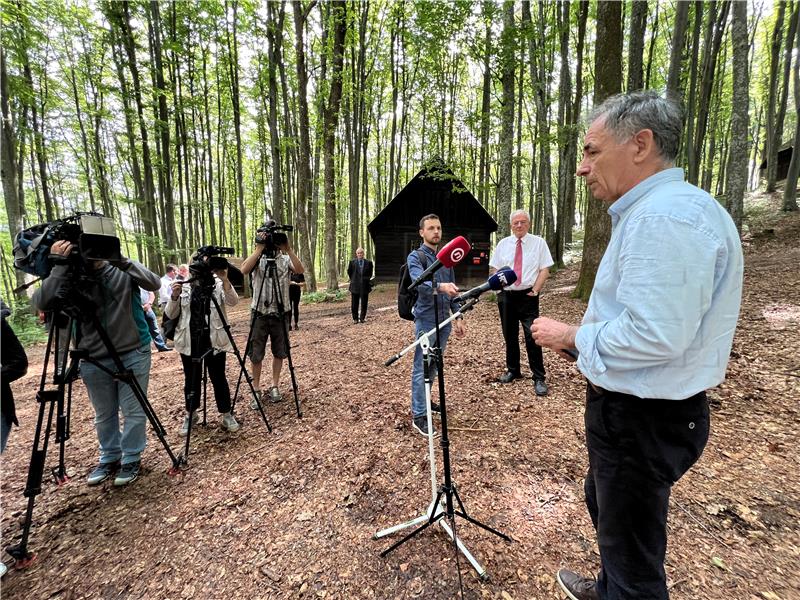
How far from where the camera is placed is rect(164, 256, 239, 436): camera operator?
13.1 feet

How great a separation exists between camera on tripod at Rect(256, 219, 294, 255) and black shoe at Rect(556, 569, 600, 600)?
4109 mm

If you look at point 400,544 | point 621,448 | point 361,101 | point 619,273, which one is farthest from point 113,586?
point 361,101

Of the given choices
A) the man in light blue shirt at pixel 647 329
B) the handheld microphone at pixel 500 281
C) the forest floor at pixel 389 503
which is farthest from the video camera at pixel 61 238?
the man in light blue shirt at pixel 647 329

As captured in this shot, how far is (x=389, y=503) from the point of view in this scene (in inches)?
120

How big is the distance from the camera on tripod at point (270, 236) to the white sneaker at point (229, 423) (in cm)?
222

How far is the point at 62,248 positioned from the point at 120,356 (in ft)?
3.65

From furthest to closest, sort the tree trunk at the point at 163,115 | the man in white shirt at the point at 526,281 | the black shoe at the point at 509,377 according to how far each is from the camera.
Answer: the tree trunk at the point at 163,115 < the black shoe at the point at 509,377 < the man in white shirt at the point at 526,281

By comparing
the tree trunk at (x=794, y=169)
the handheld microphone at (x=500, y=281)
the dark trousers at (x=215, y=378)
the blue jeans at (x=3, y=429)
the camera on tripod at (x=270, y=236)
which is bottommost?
the dark trousers at (x=215, y=378)

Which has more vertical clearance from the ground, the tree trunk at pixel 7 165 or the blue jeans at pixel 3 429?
the tree trunk at pixel 7 165

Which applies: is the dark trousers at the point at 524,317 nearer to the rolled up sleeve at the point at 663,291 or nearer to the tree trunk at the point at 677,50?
the rolled up sleeve at the point at 663,291

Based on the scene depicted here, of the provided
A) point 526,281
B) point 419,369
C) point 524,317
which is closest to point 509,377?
point 524,317

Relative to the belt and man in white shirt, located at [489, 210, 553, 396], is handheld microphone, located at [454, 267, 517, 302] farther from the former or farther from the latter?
man in white shirt, located at [489, 210, 553, 396]

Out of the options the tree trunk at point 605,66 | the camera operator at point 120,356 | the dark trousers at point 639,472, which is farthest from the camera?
the tree trunk at point 605,66

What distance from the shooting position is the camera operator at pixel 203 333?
4.00m
